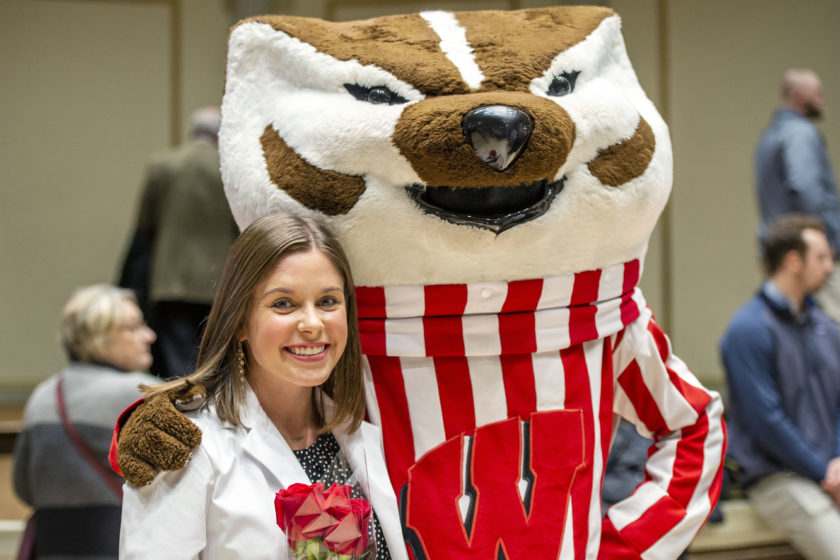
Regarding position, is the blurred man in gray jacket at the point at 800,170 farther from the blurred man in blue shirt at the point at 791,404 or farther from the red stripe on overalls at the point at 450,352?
the red stripe on overalls at the point at 450,352

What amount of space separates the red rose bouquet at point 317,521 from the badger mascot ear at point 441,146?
0.38 meters

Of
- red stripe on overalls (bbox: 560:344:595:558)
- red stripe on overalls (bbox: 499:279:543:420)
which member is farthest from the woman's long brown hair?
red stripe on overalls (bbox: 560:344:595:558)

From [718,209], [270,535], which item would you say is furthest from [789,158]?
[270,535]

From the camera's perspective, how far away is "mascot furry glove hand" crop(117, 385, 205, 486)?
56.1 inches

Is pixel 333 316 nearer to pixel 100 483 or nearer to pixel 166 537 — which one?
pixel 166 537

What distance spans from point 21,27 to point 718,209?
4.29 meters

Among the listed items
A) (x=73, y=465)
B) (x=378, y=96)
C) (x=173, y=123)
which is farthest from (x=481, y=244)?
(x=173, y=123)

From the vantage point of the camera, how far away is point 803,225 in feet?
11.5

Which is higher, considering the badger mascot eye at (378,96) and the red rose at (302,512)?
the badger mascot eye at (378,96)

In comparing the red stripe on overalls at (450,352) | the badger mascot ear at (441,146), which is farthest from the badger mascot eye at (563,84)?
the red stripe on overalls at (450,352)

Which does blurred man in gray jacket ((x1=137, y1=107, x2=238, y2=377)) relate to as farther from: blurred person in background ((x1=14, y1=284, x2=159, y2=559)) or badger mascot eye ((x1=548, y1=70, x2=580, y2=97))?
badger mascot eye ((x1=548, y1=70, x2=580, y2=97))

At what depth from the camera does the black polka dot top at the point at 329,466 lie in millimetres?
1598

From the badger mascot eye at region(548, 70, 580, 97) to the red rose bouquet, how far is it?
740 millimetres

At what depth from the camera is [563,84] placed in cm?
172
